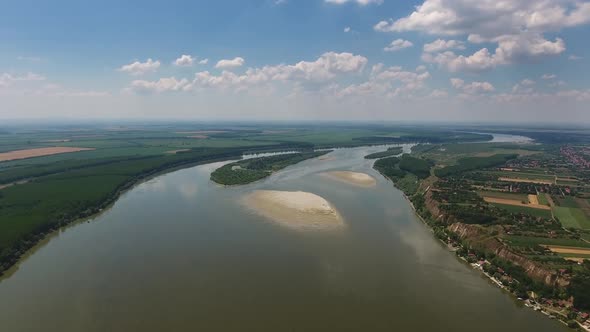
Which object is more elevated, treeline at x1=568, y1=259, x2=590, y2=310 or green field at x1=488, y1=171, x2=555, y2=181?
green field at x1=488, y1=171, x2=555, y2=181

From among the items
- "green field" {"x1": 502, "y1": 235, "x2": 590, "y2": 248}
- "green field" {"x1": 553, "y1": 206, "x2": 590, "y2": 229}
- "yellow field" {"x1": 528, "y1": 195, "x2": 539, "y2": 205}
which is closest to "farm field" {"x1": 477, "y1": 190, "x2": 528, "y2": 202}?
"yellow field" {"x1": 528, "y1": 195, "x2": 539, "y2": 205}

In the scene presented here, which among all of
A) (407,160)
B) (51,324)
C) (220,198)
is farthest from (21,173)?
(407,160)

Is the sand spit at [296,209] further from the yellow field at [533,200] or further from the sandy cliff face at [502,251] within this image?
the yellow field at [533,200]

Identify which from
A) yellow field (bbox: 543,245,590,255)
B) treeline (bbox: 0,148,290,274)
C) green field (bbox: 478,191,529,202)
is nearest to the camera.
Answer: yellow field (bbox: 543,245,590,255)

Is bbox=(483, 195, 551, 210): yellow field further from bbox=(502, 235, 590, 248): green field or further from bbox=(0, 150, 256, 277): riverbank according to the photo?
bbox=(0, 150, 256, 277): riverbank

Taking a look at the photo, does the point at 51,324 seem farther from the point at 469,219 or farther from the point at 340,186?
the point at 340,186

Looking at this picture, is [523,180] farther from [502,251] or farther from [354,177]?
[502,251]

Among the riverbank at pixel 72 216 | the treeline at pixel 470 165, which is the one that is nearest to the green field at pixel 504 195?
the treeline at pixel 470 165
